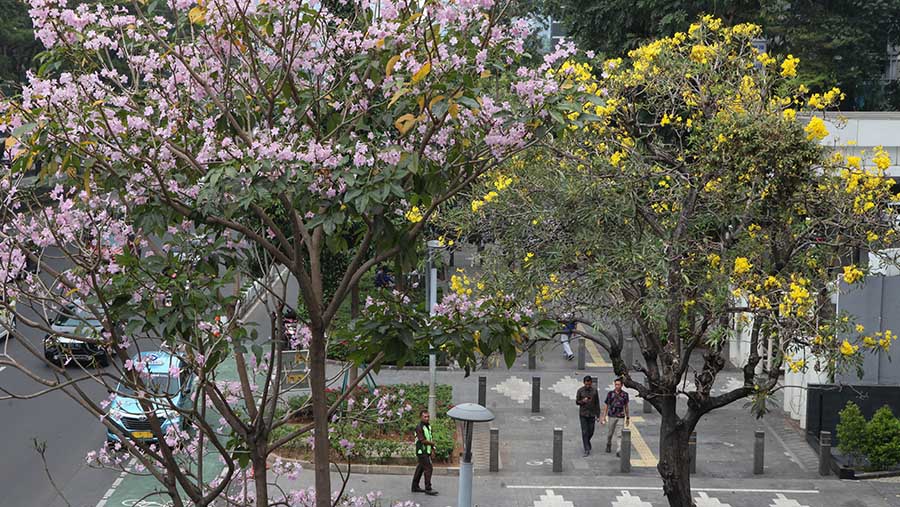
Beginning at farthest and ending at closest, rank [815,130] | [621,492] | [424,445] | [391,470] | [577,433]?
[577,433] → [391,470] → [621,492] → [424,445] → [815,130]

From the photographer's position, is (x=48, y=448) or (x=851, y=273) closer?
(x=851, y=273)

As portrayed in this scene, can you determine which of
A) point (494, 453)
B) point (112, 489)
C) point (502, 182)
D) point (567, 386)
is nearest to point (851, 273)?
point (502, 182)

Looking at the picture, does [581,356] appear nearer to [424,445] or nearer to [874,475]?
[874,475]

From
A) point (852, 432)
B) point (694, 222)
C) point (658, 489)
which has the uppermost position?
point (694, 222)

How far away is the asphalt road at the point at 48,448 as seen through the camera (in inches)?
648

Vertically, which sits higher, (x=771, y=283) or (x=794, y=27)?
(x=794, y=27)

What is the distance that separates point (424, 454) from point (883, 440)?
26.2 ft

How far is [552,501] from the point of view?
1688cm

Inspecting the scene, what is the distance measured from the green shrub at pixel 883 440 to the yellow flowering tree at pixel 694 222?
5764 millimetres

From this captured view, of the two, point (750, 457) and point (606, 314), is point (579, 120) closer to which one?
point (606, 314)

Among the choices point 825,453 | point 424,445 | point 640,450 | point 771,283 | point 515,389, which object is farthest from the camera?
point 515,389

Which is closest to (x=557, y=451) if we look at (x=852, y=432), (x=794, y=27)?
(x=852, y=432)

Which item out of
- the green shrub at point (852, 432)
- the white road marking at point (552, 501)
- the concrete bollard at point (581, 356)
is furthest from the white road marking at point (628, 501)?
the concrete bollard at point (581, 356)

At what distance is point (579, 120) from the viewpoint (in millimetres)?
7094
